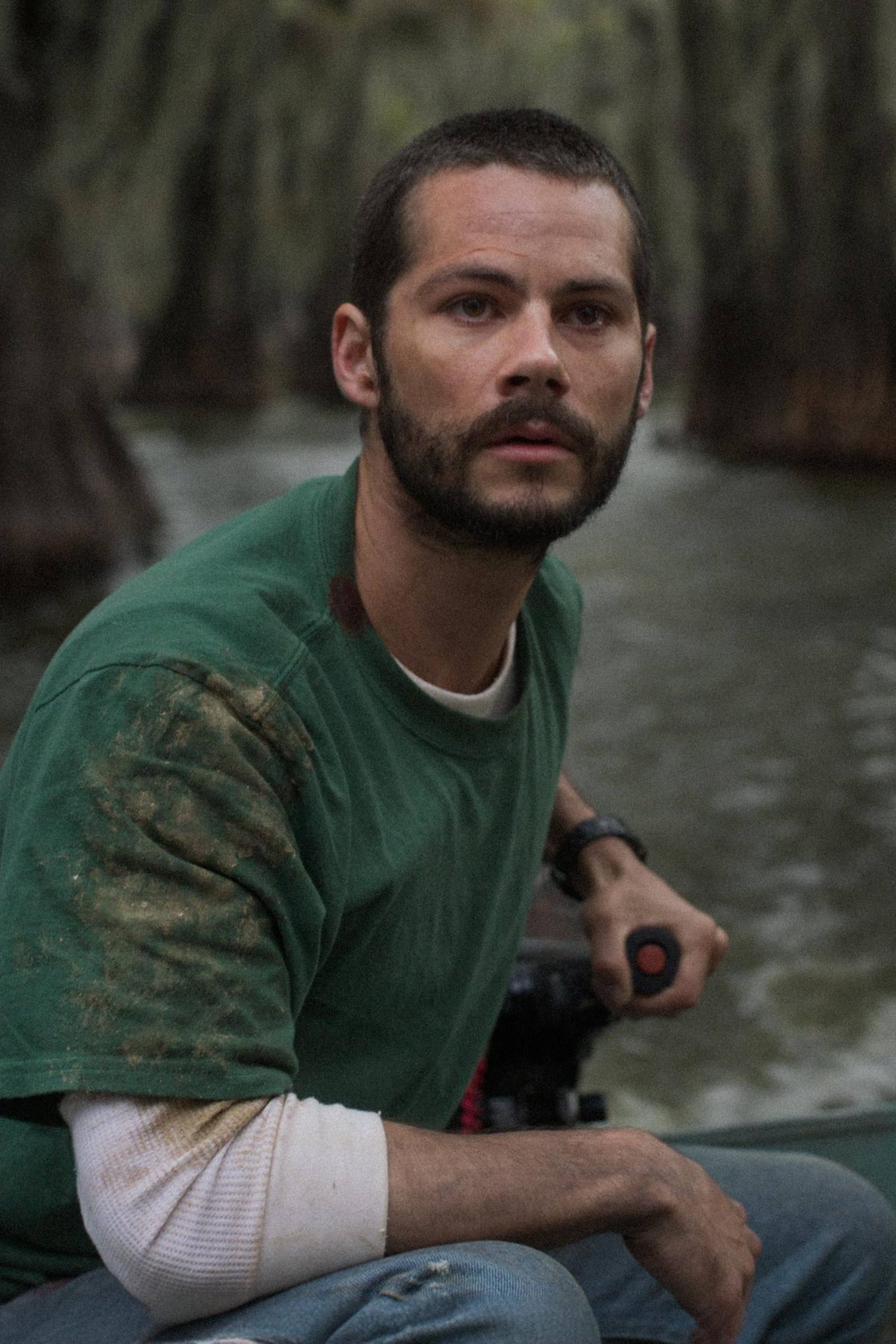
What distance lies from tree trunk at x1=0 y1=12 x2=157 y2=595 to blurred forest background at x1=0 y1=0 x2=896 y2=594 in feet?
0.04

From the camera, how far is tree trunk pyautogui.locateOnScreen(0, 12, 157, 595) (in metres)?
6.69

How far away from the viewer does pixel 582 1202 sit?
1147 millimetres

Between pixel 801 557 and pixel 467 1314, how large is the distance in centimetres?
738

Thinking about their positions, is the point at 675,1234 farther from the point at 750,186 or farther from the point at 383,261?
the point at 750,186

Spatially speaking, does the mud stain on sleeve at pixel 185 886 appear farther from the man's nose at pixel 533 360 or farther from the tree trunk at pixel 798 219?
the tree trunk at pixel 798 219

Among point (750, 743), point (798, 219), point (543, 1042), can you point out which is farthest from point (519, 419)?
point (798, 219)

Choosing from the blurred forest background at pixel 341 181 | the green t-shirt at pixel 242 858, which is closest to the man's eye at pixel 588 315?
the green t-shirt at pixel 242 858

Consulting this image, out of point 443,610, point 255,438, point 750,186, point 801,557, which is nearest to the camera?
point 443,610

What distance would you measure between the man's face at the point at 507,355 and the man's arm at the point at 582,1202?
17.5 inches

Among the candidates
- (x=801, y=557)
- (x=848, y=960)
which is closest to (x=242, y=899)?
(x=848, y=960)

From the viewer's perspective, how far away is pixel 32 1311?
122 cm

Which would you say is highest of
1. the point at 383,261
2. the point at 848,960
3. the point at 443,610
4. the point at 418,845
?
the point at 383,261

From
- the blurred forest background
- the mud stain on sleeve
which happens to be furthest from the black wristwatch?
the blurred forest background

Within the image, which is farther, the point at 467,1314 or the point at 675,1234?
the point at 675,1234
